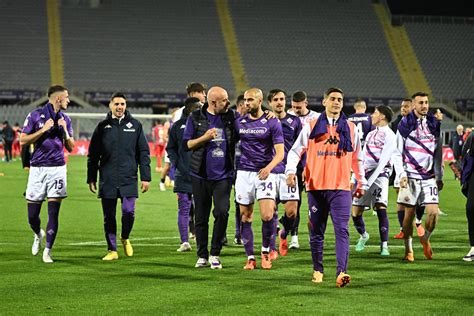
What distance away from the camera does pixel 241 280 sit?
34.6 feet

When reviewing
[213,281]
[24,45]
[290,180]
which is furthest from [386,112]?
[24,45]

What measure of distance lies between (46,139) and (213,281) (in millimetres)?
3418

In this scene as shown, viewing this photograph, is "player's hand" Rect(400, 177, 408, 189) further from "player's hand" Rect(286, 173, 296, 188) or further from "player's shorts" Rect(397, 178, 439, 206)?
"player's hand" Rect(286, 173, 296, 188)

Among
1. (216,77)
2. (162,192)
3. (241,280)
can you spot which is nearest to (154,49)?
(216,77)

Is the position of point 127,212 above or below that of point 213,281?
above

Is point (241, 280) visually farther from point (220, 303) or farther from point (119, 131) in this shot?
point (119, 131)

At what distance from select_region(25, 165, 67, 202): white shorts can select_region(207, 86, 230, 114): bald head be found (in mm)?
2295

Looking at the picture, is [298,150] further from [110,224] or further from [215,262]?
[110,224]

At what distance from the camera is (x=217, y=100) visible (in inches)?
457

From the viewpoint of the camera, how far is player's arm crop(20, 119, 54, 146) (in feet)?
40.0

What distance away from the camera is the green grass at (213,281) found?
8.78 m

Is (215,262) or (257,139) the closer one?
(215,262)

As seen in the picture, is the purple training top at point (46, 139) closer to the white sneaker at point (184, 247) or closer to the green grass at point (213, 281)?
the green grass at point (213, 281)

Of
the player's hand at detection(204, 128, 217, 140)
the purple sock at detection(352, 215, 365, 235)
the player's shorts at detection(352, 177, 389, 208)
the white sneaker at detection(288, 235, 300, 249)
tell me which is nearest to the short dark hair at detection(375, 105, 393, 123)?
the player's shorts at detection(352, 177, 389, 208)
